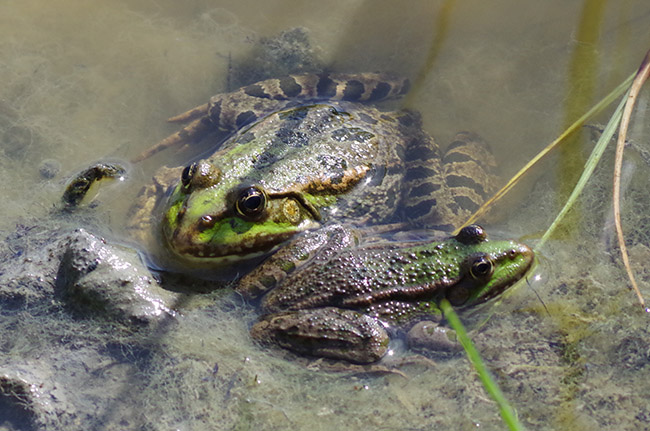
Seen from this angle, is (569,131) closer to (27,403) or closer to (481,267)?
(481,267)

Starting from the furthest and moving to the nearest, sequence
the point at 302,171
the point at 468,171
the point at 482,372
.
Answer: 1. the point at 468,171
2. the point at 302,171
3. the point at 482,372

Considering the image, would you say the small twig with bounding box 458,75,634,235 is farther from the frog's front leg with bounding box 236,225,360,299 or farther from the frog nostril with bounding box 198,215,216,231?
the frog nostril with bounding box 198,215,216,231

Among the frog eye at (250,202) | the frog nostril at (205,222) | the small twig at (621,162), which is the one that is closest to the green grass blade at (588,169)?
the small twig at (621,162)

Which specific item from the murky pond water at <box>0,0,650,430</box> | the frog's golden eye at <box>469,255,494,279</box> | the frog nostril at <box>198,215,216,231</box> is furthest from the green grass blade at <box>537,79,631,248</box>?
the frog nostril at <box>198,215,216,231</box>

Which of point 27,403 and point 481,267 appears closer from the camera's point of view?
point 27,403

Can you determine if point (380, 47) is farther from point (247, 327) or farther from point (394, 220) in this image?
point (247, 327)

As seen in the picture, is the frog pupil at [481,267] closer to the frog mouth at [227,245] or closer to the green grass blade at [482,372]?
the green grass blade at [482,372]

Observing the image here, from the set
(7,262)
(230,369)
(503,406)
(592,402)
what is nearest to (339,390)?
(230,369)

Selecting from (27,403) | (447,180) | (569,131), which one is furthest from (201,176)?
(569,131)
